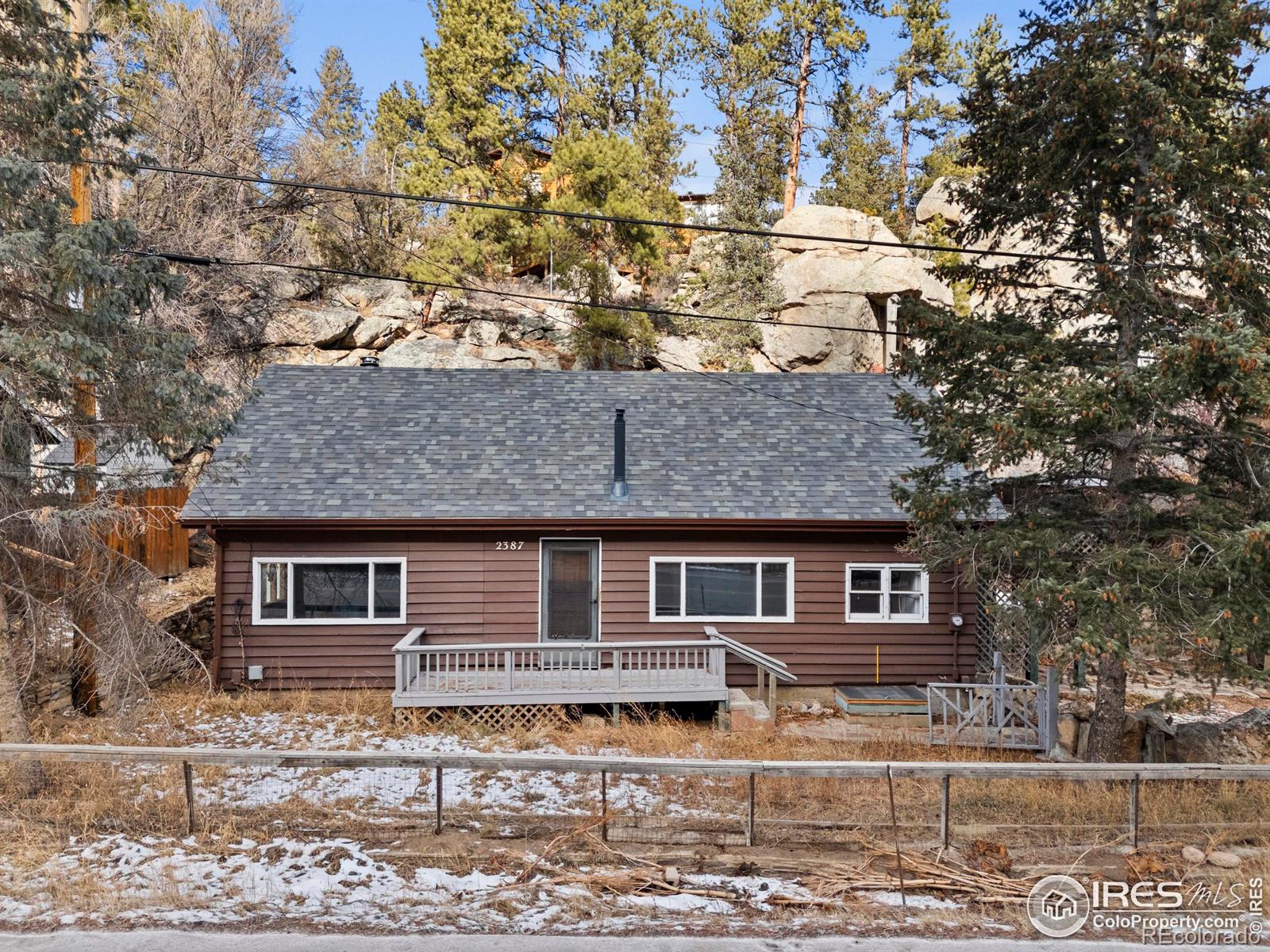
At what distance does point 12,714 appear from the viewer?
7719 mm

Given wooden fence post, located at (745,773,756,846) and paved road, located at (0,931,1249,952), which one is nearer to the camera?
paved road, located at (0,931,1249,952)

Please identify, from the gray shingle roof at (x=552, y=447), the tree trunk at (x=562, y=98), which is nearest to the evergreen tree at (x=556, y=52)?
the tree trunk at (x=562, y=98)

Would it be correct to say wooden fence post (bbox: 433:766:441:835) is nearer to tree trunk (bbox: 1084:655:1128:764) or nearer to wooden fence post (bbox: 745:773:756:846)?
wooden fence post (bbox: 745:773:756:846)

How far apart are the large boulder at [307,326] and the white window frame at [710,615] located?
18.4m

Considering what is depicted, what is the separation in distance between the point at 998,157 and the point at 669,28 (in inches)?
1072

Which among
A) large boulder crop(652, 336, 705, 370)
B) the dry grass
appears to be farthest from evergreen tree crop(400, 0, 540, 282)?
the dry grass

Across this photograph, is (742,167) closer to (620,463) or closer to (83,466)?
(620,463)

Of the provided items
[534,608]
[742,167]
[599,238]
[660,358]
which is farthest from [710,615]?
[742,167]

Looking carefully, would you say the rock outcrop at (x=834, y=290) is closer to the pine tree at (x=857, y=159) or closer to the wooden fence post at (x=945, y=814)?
the pine tree at (x=857, y=159)

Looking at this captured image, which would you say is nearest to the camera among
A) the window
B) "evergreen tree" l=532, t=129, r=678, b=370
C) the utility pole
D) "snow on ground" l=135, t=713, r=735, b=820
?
"snow on ground" l=135, t=713, r=735, b=820

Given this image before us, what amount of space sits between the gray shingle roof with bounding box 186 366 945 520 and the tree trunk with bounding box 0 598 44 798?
426 centimetres

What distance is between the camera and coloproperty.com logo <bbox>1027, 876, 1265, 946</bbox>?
17.1 ft

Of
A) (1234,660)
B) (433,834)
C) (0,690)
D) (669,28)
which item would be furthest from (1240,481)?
(669,28)

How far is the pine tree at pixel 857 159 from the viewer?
108ft
